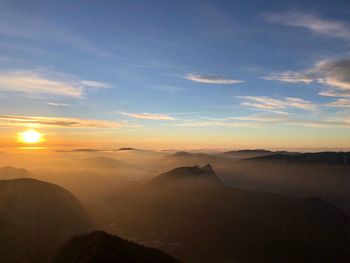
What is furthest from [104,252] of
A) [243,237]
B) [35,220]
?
[243,237]

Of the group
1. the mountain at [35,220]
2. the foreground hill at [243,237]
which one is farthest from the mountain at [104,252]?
the foreground hill at [243,237]

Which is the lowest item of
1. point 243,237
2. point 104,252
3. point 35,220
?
point 243,237

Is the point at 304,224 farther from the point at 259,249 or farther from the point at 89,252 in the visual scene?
the point at 89,252

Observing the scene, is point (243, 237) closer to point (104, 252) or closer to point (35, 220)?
point (35, 220)

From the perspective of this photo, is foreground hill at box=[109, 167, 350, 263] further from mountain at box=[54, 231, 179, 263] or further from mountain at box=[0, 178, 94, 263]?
mountain at box=[54, 231, 179, 263]

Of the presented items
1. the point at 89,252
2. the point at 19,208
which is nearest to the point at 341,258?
the point at 89,252

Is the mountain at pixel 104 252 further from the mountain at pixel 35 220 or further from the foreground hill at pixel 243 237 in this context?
the foreground hill at pixel 243 237
